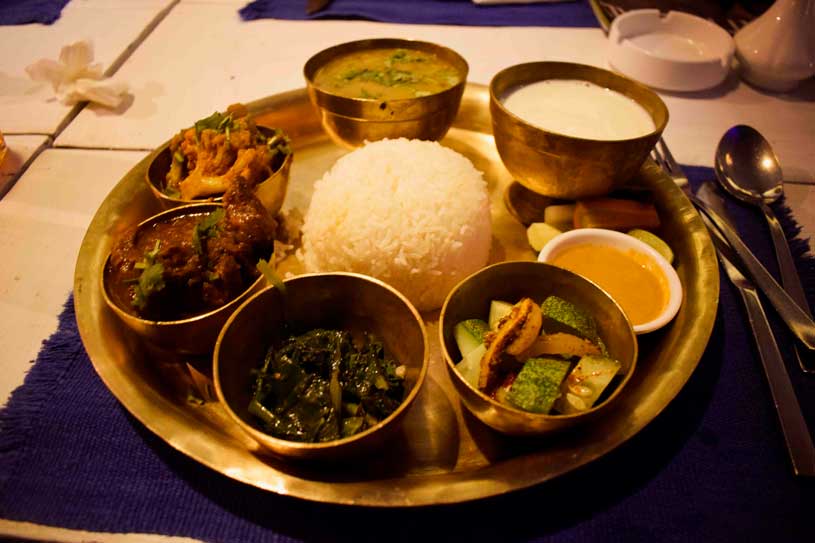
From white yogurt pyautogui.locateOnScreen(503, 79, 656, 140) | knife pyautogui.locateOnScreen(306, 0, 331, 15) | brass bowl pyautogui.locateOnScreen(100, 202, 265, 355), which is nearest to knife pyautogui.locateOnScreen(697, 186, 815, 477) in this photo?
white yogurt pyautogui.locateOnScreen(503, 79, 656, 140)

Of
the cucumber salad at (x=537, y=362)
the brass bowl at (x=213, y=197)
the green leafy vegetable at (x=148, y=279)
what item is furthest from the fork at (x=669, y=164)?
the green leafy vegetable at (x=148, y=279)

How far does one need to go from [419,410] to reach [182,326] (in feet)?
2.79

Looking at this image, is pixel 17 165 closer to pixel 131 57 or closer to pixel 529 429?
pixel 131 57

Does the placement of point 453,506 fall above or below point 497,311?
below

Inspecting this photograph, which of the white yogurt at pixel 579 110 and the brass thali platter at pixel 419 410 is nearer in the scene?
the brass thali platter at pixel 419 410

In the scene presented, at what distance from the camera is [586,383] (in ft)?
5.20

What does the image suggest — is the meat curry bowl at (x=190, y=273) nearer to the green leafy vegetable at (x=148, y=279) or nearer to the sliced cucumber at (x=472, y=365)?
the green leafy vegetable at (x=148, y=279)

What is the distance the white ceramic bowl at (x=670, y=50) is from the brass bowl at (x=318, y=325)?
2884 millimetres

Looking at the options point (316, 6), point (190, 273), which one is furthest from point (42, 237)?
point (316, 6)

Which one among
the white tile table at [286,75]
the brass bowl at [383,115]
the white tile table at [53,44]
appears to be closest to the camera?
the brass bowl at [383,115]

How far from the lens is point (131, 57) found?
13.2 feet

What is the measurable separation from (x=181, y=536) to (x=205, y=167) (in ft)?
4.79

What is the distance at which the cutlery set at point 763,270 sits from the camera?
1692 millimetres

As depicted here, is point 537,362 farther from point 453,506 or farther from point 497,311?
point 453,506
